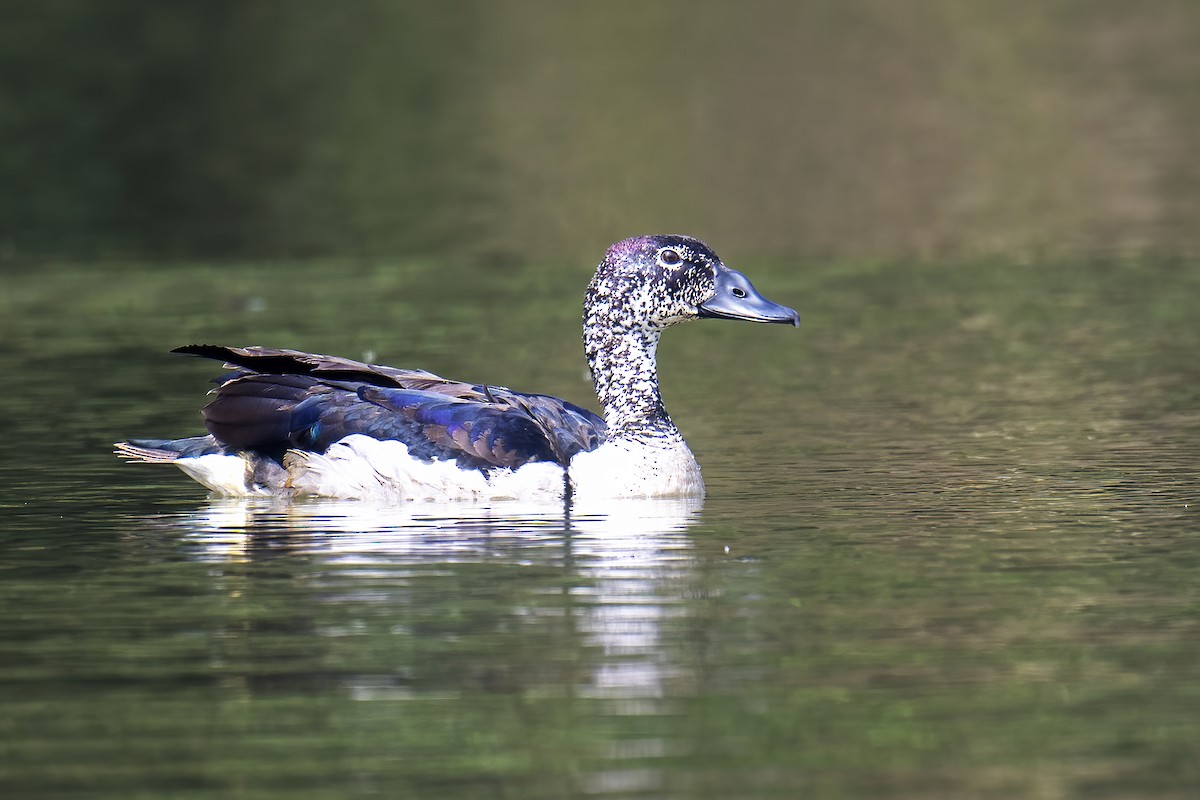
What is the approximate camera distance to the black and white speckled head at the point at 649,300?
14.4m

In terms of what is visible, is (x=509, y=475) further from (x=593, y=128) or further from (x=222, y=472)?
(x=593, y=128)

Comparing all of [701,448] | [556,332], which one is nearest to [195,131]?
[556,332]

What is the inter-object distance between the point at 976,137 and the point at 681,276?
26.6 metres

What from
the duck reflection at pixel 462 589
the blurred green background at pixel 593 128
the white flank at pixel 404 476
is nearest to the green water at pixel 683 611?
the duck reflection at pixel 462 589

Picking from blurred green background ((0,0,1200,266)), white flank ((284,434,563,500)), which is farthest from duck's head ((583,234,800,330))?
blurred green background ((0,0,1200,266))

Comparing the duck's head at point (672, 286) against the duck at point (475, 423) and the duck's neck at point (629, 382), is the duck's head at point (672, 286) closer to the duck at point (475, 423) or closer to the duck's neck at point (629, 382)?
the duck at point (475, 423)

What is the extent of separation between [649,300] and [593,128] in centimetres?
2887

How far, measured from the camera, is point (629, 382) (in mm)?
14328

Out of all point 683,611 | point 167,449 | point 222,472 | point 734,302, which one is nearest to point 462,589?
point 683,611

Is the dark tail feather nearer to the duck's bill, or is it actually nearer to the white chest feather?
the white chest feather

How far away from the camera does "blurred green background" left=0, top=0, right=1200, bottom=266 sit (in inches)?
1225

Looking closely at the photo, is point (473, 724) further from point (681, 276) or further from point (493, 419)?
point (681, 276)

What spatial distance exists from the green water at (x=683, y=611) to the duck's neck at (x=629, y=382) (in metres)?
0.63

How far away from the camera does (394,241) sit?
98.7 ft
